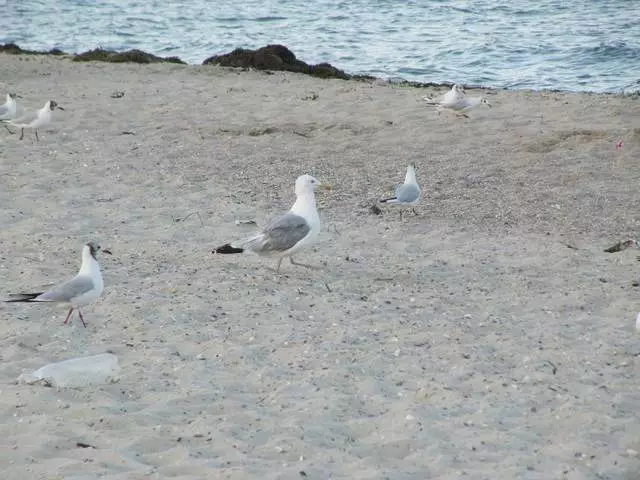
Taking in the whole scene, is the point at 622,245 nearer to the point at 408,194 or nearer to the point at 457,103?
the point at 408,194

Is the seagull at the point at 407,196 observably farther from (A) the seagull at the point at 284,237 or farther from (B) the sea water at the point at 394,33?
(B) the sea water at the point at 394,33

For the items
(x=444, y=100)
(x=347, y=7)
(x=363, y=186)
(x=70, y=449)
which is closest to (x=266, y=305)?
(x=70, y=449)

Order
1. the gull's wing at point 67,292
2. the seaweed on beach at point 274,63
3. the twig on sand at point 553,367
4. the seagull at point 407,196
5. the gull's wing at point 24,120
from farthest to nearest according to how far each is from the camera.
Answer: the seaweed on beach at point 274,63, the gull's wing at point 24,120, the seagull at point 407,196, the gull's wing at point 67,292, the twig on sand at point 553,367

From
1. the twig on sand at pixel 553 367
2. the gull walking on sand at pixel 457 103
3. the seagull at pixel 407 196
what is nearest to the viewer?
the twig on sand at pixel 553 367

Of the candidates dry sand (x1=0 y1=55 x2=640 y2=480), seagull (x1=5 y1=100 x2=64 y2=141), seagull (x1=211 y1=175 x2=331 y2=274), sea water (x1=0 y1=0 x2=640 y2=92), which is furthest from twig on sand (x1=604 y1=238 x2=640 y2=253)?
sea water (x1=0 y1=0 x2=640 y2=92)

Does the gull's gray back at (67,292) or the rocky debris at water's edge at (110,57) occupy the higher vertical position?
the gull's gray back at (67,292)

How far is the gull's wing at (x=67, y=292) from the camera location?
596 centimetres

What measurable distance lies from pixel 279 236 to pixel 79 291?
1.64 m

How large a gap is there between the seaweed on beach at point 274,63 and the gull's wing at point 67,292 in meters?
10.6

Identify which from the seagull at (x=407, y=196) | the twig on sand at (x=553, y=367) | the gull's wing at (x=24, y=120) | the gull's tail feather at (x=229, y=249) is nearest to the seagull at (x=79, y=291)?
the gull's tail feather at (x=229, y=249)

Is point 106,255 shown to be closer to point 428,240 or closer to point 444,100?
point 428,240

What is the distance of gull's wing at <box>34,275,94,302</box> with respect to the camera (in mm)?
5957

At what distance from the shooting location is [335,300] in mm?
6633

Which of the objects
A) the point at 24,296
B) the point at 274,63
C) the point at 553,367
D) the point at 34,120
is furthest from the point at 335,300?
the point at 274,63
